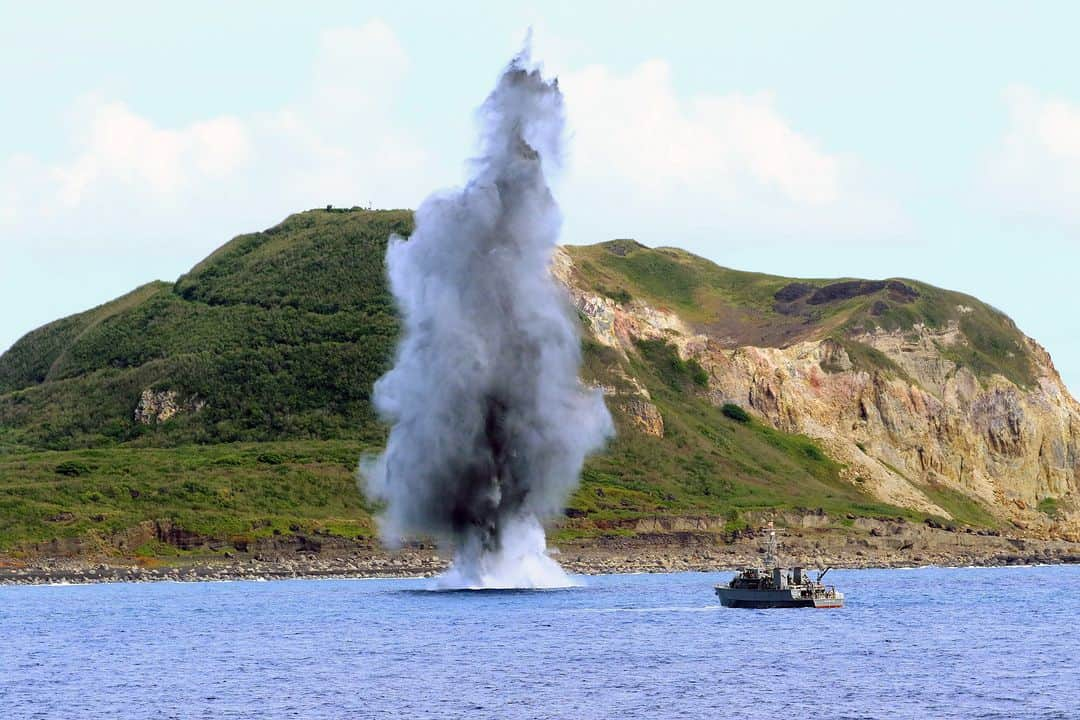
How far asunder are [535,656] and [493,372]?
143ft

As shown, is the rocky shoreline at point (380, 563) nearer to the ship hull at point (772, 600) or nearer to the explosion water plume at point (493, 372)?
the explosion water plume at point (493, 372)

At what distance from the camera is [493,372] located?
4897 inches

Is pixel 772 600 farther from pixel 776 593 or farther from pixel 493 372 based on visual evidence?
pixel 493 372

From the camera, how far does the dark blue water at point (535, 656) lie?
6688 cm

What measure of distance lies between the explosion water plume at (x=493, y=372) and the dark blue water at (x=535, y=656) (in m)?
5.73

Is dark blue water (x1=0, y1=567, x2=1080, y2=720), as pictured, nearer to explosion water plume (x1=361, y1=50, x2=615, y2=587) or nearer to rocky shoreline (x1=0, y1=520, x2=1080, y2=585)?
explosion water plume (x1=361, y1=50, x2=615, y2=587)

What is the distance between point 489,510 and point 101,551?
217ft

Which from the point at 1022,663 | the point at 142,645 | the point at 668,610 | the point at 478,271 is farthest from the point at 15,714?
the point at 478,271

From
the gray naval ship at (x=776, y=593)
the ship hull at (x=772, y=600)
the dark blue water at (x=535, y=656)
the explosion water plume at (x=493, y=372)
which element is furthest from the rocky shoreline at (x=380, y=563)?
the ship hull at (x=772, y=600)

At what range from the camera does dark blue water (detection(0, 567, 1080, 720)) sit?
66875mm

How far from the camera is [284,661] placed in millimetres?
83188

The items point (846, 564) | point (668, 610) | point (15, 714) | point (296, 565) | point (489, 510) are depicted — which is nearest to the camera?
point (15, 714)

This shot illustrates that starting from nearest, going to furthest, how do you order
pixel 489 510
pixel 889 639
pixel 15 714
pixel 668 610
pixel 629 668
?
1. pixel 15 714
2. pixel 629 668
3. pixel 889 639
4. pixel 668 610
5. pixel 489 510

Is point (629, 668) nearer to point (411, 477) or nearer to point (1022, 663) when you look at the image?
point (1022, 663)
